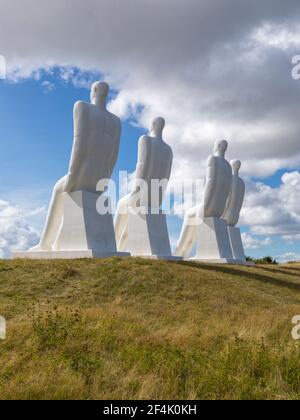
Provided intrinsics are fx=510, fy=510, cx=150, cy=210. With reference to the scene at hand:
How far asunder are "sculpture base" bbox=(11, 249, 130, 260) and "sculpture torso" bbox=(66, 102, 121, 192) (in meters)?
2.15

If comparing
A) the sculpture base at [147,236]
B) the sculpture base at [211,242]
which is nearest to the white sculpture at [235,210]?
the sculpture base at [211,242]

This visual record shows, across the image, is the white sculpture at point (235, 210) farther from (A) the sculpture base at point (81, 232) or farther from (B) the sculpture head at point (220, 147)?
(A) the sculpture base at point (81, 232)

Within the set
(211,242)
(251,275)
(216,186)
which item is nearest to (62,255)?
(251,275)

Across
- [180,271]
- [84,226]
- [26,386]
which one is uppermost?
[84,226]

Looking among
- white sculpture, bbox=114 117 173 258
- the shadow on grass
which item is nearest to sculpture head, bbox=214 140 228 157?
white sculpture, bbox=114 117 173 258

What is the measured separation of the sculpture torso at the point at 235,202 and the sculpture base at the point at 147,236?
8.04 meters

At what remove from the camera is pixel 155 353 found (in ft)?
23.1

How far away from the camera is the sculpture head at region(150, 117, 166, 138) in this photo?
827 inches

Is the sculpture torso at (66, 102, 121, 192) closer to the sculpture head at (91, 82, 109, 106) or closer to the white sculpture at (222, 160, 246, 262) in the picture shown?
the sculpture head at (91, 82, 109, 106)

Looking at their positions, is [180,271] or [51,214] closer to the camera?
[180,271]
